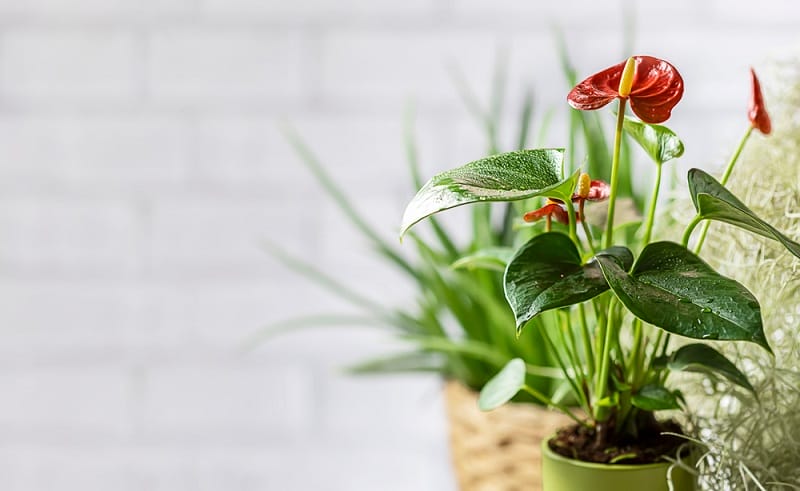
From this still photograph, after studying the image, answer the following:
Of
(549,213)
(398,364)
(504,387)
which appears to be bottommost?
(398,364)

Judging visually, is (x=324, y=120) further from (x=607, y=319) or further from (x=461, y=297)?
(x=607, y=319)

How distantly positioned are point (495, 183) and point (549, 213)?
95 mm

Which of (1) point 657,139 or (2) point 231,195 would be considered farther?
(2) point 231,195

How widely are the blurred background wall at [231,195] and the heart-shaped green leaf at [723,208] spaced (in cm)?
76

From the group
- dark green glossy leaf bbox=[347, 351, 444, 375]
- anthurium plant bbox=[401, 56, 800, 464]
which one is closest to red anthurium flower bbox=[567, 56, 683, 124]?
anthurium plant bbox=[401, 56, 800, 464]

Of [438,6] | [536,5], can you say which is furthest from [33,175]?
[536,5]

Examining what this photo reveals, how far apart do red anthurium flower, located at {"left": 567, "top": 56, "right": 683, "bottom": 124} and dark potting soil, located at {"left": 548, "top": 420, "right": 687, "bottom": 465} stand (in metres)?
0.19

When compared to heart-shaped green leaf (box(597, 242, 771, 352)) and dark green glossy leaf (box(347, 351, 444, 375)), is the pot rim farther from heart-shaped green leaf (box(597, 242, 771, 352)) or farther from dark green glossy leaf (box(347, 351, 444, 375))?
dark green glossy leaf (box(347, 351, 444, 375))

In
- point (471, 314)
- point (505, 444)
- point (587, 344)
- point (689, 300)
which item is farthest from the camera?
point (471, 314)

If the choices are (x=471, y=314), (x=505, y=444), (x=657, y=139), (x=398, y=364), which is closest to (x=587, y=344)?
(x=657, y=139)

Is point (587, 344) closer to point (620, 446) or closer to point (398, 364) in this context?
point (620, 446)

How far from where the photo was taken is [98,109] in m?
1.22

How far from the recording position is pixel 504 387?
1.73 feet

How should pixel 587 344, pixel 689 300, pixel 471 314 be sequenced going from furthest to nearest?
pixel 471 314, pixel 587 344, pixel 689 300
